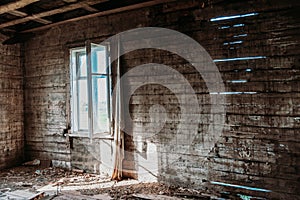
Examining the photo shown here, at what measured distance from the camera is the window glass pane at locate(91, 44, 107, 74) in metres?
4.10

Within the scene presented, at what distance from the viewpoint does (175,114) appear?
11.6 ft

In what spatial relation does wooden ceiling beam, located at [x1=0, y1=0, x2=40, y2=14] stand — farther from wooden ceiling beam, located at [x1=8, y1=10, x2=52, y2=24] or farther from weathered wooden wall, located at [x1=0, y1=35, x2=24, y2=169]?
weathered wooden wall, located at [x1=0, y1=35, x2=24, y2=169]

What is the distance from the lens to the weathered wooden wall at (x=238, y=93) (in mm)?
2783

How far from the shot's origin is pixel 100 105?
4230mm

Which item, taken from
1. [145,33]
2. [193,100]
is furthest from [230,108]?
[145,33]

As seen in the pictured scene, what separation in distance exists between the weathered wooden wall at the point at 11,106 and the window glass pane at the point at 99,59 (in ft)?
6.23

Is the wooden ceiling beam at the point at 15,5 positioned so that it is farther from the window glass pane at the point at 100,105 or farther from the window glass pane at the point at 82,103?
the window glass pane at the point at 82,103

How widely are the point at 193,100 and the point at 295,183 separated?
154cm

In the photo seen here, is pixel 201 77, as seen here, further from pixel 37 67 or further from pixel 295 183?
pixel 37 67

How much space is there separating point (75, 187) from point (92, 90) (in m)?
1.49

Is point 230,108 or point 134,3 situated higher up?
point 134,3

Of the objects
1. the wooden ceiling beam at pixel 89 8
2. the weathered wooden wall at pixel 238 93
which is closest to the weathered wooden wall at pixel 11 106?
the weathered wooden wall at pixel 238 93

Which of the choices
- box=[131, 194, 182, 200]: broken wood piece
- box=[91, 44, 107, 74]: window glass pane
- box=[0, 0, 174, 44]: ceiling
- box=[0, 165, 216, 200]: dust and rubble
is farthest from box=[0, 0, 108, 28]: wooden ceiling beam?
box=[131, 194, 182, 200]: broken wood piece

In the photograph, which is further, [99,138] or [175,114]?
[99,138]
